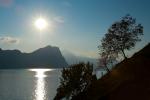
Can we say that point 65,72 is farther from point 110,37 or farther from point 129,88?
point 129,88

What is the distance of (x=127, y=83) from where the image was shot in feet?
201

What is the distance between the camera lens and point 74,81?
9231 centimetres

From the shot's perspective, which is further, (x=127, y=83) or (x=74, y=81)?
(x=74, y=81)

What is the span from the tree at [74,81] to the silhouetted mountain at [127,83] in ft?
14.0

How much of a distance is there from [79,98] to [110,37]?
2257cm

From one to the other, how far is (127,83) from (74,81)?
110 ft

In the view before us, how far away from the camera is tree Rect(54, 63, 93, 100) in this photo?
9194 centimetres

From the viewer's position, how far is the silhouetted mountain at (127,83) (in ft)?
185

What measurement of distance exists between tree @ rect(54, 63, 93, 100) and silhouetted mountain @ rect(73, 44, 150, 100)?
425cm

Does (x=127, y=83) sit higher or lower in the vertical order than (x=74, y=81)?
lower

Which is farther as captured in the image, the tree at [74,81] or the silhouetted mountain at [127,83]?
the tree at [74,81]

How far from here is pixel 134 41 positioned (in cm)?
8838

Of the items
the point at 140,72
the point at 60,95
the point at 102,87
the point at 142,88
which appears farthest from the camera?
the point at 60,95

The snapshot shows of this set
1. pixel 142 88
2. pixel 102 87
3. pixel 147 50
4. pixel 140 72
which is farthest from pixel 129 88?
pixel 147 50
